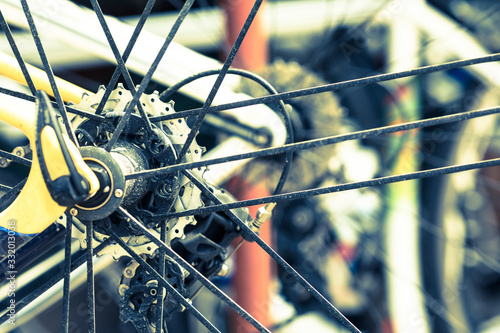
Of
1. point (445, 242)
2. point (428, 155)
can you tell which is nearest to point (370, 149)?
point (428, 155)

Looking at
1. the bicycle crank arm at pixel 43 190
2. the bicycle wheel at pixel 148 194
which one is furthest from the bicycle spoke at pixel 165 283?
the bicycle crank arm at pixel 43 190

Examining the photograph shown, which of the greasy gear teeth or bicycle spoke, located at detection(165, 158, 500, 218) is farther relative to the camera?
the greasy gear teeth

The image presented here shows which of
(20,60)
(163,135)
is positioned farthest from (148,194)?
(20,60)

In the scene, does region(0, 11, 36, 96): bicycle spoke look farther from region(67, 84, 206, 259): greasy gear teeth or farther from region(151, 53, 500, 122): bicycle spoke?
region(151, 53, 500, 122): bicycle spoke

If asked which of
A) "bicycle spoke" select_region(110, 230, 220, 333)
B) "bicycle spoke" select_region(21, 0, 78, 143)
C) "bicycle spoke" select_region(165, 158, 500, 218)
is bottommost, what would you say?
"bicycle spoke" select_region(110, 230, 220, 333)

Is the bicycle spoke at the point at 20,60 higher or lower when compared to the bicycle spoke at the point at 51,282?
higher

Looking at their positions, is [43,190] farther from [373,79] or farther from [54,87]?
[373,79]

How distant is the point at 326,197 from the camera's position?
4.63 feet

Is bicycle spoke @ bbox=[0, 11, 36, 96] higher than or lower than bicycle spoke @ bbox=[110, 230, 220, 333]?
higher

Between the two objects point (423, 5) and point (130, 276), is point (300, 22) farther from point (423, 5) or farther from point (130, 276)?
point (130, 276)

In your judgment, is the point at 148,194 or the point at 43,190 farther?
the point at 148,194

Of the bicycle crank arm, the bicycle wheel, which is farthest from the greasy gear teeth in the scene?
the bicycle crank arm

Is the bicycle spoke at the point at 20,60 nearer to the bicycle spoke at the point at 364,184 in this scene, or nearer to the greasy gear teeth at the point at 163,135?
the greasy gear teeth at the point at 163,135

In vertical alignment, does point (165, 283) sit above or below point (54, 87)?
below
